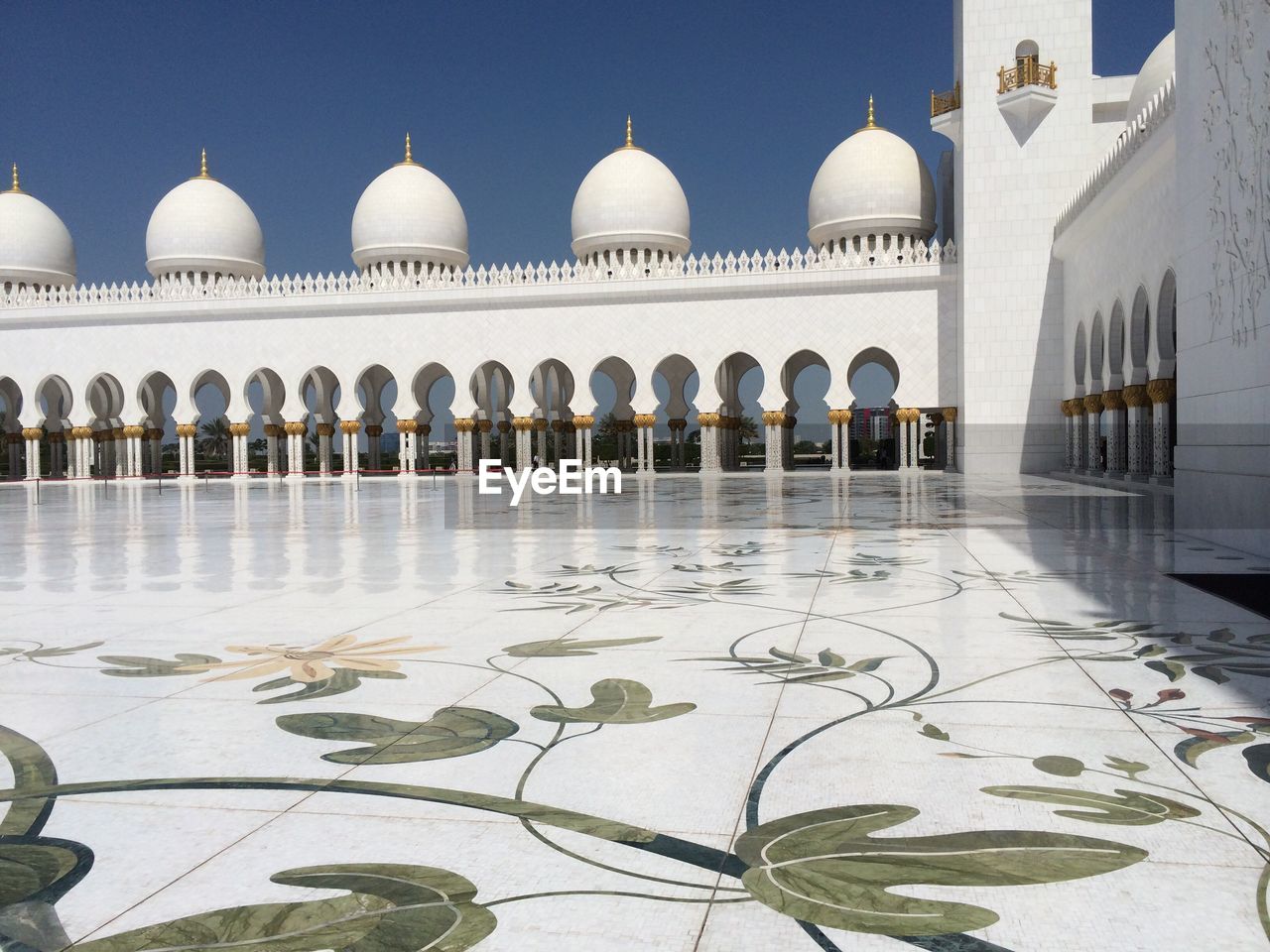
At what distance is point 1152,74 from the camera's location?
56.4 feet

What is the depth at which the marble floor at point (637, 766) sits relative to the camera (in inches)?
54.9

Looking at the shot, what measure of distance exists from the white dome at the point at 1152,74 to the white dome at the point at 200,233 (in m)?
20.0

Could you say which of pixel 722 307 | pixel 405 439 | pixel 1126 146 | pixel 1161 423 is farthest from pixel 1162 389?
pixel 405 439

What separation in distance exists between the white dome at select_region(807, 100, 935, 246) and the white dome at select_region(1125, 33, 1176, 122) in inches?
184

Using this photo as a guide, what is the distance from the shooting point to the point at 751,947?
1.31 meters

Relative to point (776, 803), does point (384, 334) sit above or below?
above

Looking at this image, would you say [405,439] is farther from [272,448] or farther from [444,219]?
[444,219]

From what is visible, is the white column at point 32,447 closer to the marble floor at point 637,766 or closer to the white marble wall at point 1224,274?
the marble floor at point 637,766

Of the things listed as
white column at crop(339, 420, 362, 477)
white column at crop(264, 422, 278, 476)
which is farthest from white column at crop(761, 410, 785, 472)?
white column at crop(264, 422, 278, 476)

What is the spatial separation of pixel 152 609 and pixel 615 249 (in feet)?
66.2

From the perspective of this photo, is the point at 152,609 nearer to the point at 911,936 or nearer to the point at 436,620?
the point at 436,620

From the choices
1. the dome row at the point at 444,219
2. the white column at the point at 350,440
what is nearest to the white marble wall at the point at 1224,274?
the dome row at the point at 444,219

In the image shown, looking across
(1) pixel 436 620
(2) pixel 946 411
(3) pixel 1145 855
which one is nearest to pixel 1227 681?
(3) pixel 1145 855

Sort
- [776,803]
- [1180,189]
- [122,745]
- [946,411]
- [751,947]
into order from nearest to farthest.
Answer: [751,947] → [776,803] → [122,745] → [1180,189] → [946,411]
